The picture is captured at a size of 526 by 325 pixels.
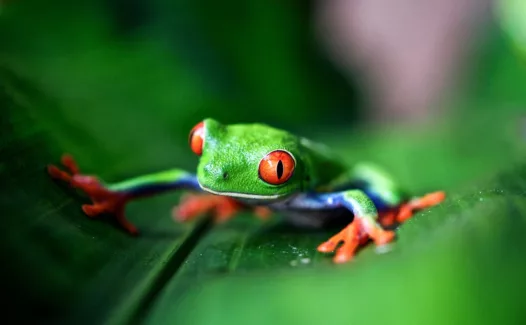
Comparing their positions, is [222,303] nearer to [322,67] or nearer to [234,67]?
[234,67]

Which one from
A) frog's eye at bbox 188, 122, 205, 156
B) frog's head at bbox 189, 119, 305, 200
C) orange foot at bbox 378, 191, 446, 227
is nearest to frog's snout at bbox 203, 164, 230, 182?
frog's head at bbox 189, 119, 305, 200

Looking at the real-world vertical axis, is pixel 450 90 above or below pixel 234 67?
above

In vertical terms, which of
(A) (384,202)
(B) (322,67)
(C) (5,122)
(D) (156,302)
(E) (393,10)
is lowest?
(D) (156,302)

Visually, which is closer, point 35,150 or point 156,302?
point 156,302

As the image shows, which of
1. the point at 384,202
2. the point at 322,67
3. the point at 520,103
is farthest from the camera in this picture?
the point at 322,67

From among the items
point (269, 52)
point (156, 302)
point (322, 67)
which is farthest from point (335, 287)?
point (322, 67)

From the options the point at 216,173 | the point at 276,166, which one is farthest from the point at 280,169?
the point at 216,173

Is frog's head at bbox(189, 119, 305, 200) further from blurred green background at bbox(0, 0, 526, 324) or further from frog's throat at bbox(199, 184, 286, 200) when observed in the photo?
blurred green background at bbox(0, 0, 526, 324)
